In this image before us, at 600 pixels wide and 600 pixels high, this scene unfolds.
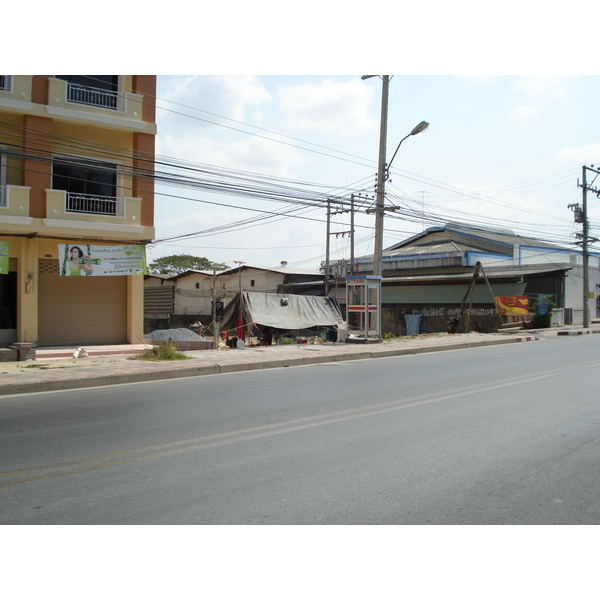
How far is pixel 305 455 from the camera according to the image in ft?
18.7

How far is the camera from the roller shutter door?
17750 millimetres

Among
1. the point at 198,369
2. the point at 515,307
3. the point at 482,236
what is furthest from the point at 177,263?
the point at 198,369

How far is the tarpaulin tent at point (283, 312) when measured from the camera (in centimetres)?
2189

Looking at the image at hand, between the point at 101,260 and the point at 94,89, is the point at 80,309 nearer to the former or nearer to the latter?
the point at 101,260

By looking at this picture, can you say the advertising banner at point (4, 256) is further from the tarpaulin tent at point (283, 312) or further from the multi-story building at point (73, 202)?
the tarpaulin tent at point (283, 312)

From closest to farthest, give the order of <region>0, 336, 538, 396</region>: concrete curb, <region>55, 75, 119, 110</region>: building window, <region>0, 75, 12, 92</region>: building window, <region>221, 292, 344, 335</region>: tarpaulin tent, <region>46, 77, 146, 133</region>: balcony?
1. <region>0, 336, 538, 396</region>: concrete curb
2. <region>0, 75, 12, 92</region>: building window
3. <region>46, 77, 146, 133</region>: balcony
4. <region>55, 75, 119, 110</region>: building window
5. <region>221, 292, 344, 335</region>: tarpaulin tent

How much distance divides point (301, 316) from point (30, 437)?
17.4 metres

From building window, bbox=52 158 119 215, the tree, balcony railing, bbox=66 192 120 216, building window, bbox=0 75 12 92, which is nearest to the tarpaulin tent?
balcony railing, bbox=66 192 120 216

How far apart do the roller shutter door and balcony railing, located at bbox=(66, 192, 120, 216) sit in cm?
198

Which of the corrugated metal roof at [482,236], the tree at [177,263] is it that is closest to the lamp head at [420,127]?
the corrugated metal roof at [482,236]

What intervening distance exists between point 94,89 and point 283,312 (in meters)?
10.8

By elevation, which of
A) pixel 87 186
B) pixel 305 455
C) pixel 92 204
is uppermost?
pixel 87 186

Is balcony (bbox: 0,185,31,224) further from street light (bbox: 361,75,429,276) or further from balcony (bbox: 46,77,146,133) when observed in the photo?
street light (bbox: 361,75,429,276)

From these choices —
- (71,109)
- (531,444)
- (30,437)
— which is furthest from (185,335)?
(531,444)
